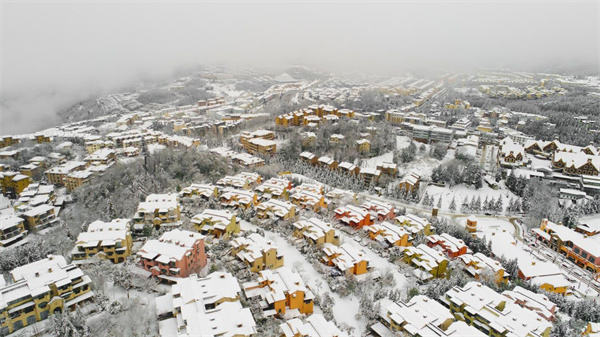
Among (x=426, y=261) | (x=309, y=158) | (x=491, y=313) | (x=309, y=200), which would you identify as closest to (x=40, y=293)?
(x=309, y=200)

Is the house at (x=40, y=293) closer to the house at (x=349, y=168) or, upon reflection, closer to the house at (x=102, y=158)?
the house at (x=102, y=158)

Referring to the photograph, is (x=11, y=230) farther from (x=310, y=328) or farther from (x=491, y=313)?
(x=491, y=313)

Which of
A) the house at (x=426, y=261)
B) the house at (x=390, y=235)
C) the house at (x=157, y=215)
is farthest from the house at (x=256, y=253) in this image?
the house at (x=426, y=261)

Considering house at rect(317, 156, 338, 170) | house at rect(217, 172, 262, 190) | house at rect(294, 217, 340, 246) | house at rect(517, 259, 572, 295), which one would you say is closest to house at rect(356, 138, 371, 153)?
house at rect(317, 156, 338, 170)

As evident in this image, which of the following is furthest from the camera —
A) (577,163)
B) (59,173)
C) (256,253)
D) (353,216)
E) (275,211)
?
(577,163)

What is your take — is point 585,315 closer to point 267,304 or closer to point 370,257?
point 370,257

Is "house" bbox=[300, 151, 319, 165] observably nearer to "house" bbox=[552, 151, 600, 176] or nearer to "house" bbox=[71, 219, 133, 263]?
"house" bbox=[71, 219, 133, 263]
